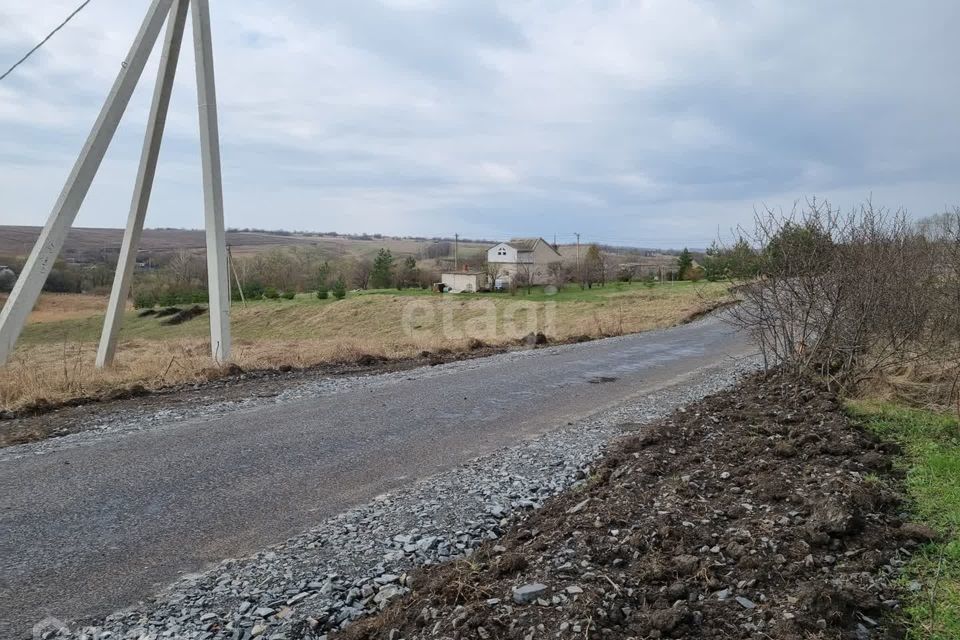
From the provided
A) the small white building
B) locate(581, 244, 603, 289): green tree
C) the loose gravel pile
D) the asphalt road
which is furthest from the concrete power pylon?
locate(581, 244, 603, 289): green tree

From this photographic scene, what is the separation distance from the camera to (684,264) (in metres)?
50.2

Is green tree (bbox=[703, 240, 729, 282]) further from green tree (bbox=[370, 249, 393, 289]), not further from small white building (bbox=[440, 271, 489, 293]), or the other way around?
green tree (bbox=[370, 249, 393, 289])

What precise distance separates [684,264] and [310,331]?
101 ft

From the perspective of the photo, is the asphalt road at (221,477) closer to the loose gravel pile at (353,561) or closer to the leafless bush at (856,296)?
the loose gravel pile at (353,561)

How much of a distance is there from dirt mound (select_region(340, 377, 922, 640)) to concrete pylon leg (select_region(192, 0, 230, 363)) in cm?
794

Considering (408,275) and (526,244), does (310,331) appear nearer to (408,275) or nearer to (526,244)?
(408,275)

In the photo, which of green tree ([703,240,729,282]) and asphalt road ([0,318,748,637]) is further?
green tree ([703,240,729,282])

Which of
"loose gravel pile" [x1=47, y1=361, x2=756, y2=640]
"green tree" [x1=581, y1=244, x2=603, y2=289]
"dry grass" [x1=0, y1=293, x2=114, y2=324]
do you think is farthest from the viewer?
"green tree" [x1=581, y1=244, x2=603, y2=289]

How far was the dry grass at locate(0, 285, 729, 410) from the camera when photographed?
29.5 ft

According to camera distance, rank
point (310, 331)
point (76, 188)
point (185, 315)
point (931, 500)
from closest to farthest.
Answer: point (931, 500) < point (76, 188) < point (310, 331) < point (185, 315)

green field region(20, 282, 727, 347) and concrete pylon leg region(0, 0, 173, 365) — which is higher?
concrete pylon leg region(0, 0, 173, 365)
